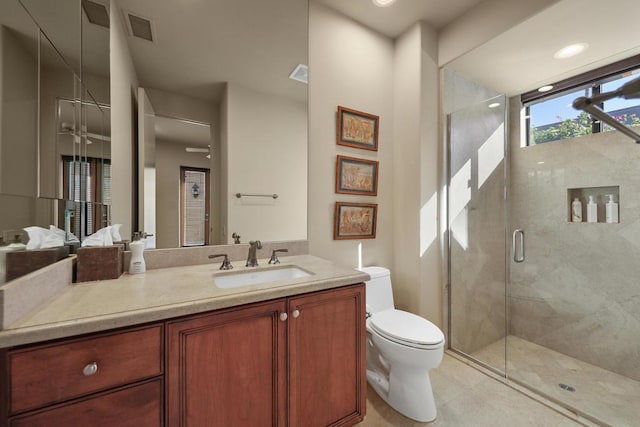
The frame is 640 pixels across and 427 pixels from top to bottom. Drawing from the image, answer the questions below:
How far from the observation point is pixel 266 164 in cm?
167

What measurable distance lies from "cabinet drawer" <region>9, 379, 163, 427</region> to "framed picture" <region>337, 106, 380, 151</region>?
176 cm

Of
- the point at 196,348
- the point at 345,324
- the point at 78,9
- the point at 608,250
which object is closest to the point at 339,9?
the point at 78,9

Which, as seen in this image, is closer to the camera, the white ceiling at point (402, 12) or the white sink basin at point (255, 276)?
the white sink basin at point (255, 276)

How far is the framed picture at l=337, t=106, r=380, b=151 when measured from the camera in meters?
1.96

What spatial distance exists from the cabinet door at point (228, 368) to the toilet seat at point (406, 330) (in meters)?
0.71

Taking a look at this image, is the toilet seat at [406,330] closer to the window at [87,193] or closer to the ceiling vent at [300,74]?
the window at [87,193]

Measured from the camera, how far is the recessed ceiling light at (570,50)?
1.84m

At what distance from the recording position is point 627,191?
6.18 feet

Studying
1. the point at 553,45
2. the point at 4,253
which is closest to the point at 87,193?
the point at 4,253

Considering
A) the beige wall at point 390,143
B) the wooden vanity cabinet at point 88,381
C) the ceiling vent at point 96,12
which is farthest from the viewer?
the beige wall at point 390,143

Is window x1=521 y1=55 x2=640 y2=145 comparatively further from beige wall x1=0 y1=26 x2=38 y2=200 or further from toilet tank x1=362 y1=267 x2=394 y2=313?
beige wall x1=0 y1=26 x2=38 y2=200

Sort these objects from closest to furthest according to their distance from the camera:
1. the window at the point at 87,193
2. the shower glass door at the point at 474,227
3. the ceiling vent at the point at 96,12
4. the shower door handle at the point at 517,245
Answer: the window at the point at 87,193 → the ceiling vent at the point at 96,12 → the shower glass door at the point at 474,227 → the shower door handle at the point at 517,245

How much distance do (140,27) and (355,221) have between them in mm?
1764

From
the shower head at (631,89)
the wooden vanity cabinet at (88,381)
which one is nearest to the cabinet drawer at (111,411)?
the wooden vanity cabinet at (88,381)
